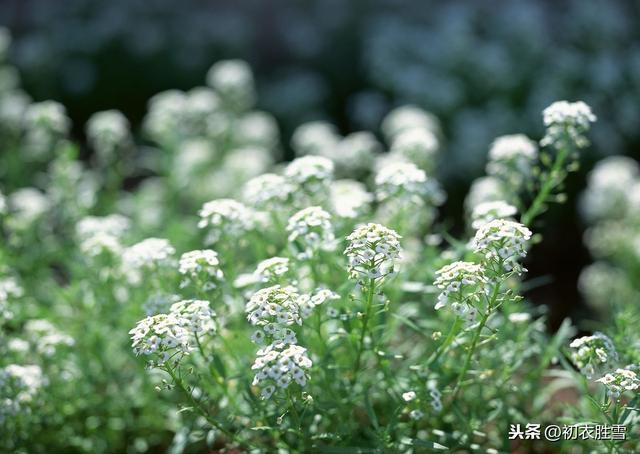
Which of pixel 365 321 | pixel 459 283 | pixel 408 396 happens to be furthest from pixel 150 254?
pixel 459 283

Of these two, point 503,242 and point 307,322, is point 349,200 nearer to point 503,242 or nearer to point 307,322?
point 307,322

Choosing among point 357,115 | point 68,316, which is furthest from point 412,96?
point 68,316

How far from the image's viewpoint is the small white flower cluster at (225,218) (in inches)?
162

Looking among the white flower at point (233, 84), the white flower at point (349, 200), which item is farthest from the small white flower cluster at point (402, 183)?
the white flower at point (233, 84)

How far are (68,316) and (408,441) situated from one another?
107 inches

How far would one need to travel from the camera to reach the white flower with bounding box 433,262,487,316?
3281 millimetres

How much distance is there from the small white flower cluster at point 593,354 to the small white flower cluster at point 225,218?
172 centimetres

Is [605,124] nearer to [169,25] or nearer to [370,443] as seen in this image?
[370,443]

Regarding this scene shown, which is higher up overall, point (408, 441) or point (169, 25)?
point (169, 25)

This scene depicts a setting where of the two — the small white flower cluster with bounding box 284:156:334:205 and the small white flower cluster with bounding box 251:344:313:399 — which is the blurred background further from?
the small white flower cluster with bounding box 251:344:313:399

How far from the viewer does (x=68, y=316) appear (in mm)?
5320

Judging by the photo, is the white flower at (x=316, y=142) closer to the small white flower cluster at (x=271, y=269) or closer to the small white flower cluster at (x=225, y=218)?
the small white flower cluster at (x=225, y=218)

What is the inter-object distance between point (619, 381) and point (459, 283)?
0.80 m

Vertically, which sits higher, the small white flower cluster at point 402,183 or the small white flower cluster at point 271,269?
the small white flower cluster at point 402,183
